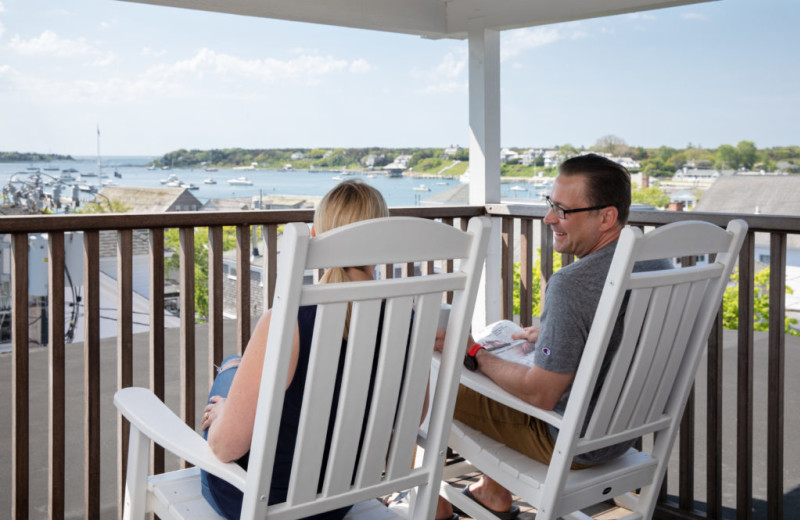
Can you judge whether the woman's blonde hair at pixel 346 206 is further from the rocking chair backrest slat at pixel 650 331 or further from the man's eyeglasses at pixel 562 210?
the man's eyeglasses at pixel 562 210

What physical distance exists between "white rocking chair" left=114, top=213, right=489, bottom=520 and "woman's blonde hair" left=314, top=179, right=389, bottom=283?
0.64ft

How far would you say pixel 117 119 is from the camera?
2844cm

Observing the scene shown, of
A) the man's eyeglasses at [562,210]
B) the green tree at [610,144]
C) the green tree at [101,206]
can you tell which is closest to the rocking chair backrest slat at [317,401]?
the man's eyeglasses at [562,210]

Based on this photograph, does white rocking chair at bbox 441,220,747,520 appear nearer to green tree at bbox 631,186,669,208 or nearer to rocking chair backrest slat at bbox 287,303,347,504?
rocking chair backrest slat at bbox 287,303,347,504

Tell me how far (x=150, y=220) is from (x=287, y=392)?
1.19 meters

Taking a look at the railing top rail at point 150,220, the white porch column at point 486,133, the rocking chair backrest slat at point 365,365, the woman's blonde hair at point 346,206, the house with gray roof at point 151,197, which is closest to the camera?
the rocking chair backrest slat at point 365,365

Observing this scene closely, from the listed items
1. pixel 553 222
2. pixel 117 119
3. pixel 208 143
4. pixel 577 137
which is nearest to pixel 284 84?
pixel 208 143

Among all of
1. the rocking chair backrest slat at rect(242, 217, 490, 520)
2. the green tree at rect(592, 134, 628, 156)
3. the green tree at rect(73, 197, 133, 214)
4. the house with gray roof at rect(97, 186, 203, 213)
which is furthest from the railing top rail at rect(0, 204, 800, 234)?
the green tree at rect(592, 134, 628, 156)

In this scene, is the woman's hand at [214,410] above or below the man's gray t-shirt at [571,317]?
below

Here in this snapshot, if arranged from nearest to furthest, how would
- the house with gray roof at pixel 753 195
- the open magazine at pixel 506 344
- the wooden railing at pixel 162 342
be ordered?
the open magazine at pixel 506 344 < the wooden railing at pixel 162 342 < the house with gray roof at pixel 753 195

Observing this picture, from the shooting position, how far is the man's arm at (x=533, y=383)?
181 cm

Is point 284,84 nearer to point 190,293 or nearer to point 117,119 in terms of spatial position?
point 117,119

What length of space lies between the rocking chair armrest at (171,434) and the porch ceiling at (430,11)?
161cm

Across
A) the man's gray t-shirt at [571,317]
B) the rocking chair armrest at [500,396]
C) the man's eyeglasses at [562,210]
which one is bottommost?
the rocking chair armrest at [500,396]
